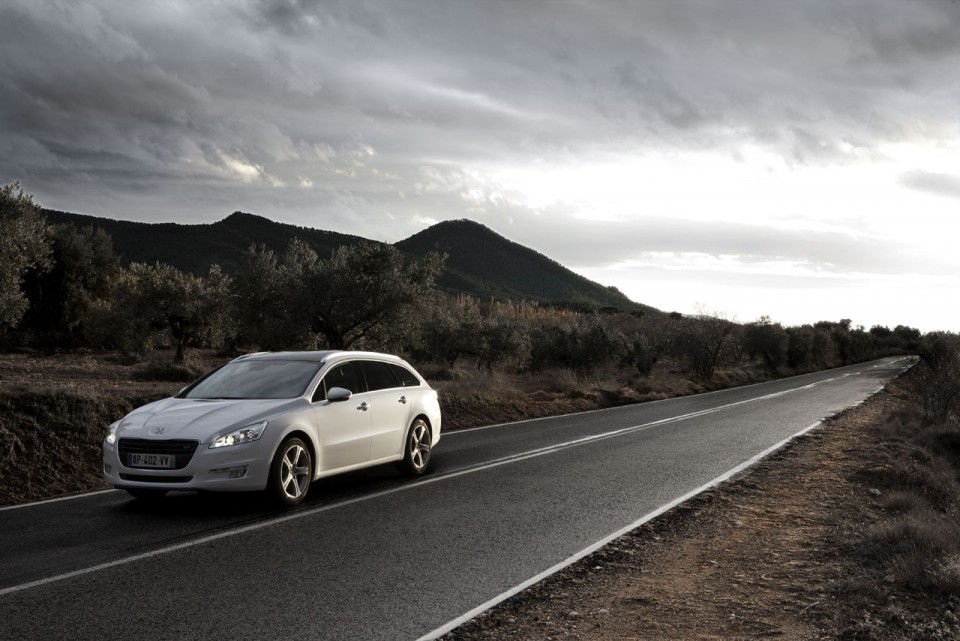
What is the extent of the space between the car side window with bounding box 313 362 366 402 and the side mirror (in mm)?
182

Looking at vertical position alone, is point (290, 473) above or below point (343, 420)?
below

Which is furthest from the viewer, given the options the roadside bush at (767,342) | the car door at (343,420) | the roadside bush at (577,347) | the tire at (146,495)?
the roadside bush at (767,342)

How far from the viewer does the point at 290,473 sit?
848 cm

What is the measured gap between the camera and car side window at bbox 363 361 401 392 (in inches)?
398

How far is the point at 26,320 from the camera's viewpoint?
52938mm

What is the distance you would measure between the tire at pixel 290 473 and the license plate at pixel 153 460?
96 cm

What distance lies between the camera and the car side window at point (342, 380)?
30.3 ft

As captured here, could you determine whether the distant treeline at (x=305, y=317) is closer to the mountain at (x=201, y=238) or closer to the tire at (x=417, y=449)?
the tire at (x=417, y=449)

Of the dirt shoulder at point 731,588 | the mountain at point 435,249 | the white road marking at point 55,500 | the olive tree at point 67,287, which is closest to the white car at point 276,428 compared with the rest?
the white road marking at point 55,500

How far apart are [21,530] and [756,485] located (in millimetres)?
8805

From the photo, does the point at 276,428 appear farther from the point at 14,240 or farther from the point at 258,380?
the point at 14,240

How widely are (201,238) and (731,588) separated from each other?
98.1 meters

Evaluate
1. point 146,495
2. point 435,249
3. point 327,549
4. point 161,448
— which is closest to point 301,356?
point 161,448

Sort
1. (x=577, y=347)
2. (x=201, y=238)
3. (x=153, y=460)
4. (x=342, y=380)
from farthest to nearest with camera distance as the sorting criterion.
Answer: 1. (x=201, y=238)
2. (x=577, y=347)
3. (x=342, y=380)
4. (x=153, y=460)
